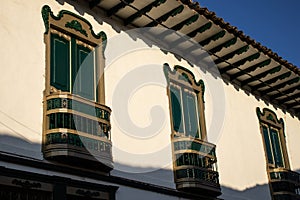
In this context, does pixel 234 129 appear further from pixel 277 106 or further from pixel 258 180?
pixel 277 106

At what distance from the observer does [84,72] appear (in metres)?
8.99

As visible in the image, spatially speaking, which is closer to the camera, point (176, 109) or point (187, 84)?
point (176, 109)

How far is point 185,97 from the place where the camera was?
11.1 m

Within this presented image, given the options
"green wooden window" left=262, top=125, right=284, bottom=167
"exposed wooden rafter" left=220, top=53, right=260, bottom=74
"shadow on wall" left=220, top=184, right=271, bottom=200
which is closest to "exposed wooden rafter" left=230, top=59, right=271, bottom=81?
"exposed wooden rafter" left=220, top=53, right=260, bottom=74

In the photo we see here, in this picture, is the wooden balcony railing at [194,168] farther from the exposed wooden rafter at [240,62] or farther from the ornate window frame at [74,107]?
the exposed wooden rafter at [240,62]

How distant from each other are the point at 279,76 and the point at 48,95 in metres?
7.11

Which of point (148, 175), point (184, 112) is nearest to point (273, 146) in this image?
point (184, 112)

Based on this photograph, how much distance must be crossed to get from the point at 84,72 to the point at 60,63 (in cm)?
52

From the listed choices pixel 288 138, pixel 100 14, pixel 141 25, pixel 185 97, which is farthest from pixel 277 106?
pixel 100 14

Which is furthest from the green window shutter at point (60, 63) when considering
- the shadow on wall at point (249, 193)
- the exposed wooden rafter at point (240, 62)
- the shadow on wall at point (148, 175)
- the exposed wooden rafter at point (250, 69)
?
the exposed wooden rafter at point (250, 69)

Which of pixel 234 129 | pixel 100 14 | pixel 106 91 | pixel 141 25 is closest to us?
pixel 106 91

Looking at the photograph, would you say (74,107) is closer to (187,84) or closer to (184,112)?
(184,112)

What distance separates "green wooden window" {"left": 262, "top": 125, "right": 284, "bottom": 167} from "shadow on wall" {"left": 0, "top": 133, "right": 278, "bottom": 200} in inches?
35.8

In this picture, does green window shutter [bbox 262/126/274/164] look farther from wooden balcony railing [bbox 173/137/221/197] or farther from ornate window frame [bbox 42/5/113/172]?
ornate window frame [bbox 42/5/113/172]
